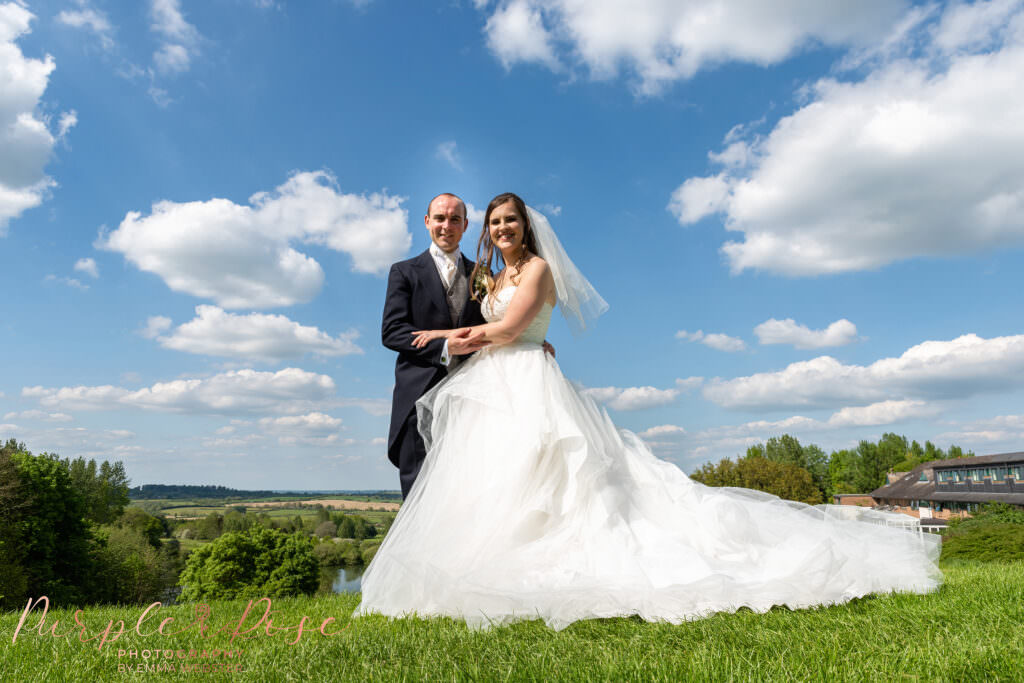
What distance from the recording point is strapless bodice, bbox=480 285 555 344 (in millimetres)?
5910

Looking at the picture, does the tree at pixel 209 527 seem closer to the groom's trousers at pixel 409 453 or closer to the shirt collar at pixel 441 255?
the groom's trousers at pixel 409 453

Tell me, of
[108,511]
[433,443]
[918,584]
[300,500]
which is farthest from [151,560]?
[300,500]

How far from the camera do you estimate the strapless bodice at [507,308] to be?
591 centimetres

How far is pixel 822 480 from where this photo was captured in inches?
3386

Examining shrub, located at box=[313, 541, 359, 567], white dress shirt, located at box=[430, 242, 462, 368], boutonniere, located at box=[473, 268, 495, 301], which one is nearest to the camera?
boutonniere, located at box=[473, 268, 495, 301]

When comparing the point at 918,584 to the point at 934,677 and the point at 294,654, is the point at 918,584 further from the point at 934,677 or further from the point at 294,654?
the point at 294,654

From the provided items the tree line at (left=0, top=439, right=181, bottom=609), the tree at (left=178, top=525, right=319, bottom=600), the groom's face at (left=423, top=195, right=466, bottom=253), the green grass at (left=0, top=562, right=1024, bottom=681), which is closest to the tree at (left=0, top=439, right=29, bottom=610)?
the tree line at (left=0, top=439, right=181, bottom=609)

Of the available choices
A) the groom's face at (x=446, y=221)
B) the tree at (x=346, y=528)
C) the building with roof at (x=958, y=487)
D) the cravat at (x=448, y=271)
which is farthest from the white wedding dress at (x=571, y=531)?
the tree at (x=346, y=528)

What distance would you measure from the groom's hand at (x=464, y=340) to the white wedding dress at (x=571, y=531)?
0.20 metres

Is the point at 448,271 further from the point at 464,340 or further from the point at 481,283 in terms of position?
the point at 464,340

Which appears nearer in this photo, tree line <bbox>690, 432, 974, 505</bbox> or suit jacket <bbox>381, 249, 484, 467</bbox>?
suit jacket <bbox>381, 249, 484, 467</bbox>

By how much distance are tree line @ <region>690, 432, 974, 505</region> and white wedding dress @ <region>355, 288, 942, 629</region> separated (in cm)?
3073

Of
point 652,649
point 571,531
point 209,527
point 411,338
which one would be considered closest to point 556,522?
point 571,531

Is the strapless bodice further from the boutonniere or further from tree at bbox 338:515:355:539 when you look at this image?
tree at bbox 338:515:355:539
